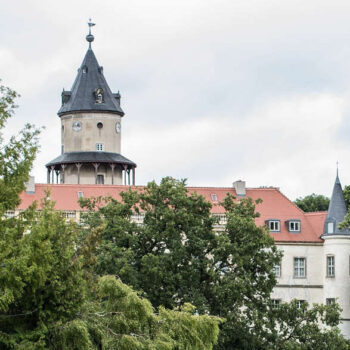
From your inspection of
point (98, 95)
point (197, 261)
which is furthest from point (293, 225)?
point (98, 95)

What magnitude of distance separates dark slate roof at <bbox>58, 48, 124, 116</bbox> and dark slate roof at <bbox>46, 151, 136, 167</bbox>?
11.8 ft

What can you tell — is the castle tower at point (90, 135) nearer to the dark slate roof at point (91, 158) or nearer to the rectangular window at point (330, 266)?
the dark slate roof at point (91, 158)

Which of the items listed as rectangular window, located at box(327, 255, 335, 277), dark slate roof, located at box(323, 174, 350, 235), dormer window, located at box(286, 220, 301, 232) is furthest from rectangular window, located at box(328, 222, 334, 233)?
dormer window, located at box(286, 220, 301, 232)

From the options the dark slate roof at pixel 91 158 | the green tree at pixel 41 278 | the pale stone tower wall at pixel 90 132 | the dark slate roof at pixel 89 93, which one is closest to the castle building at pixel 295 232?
the dark slate roof at pixel 91 158

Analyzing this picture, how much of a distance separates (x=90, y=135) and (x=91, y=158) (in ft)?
8.41

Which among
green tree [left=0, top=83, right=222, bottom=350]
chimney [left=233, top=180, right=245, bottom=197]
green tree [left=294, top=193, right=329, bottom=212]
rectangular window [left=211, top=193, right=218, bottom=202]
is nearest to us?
green tree [left=0, top=83, right=222, bottom=350]

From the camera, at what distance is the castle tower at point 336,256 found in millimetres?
76062

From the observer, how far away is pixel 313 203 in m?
106

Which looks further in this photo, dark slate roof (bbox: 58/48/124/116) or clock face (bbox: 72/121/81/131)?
dark slate roof (bbox: 58/48/124/116)

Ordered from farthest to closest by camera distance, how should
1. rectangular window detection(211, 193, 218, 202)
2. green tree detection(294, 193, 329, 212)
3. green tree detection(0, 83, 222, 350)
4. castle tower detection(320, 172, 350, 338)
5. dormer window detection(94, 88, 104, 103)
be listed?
green tree detection(294, 193, 329, 212) → dormer window detection(94, 88, 104, 103) → rectangular window detection(211, 193, 218, 202) → castle tower detection(320, 172, 350, 338) → green tree detection(0, 83, 222, 350)

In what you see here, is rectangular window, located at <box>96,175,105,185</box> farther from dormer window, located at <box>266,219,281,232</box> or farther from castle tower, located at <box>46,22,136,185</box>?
dormer window, located at <box>266,219,281,232</box>

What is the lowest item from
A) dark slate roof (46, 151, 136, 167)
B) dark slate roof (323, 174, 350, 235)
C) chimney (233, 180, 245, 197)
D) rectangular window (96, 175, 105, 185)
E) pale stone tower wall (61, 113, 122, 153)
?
dark slate roof (323, 174, 350, 235)

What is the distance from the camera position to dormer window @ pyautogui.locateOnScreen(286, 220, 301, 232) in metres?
78.1

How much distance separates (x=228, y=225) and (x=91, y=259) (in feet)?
73.0
